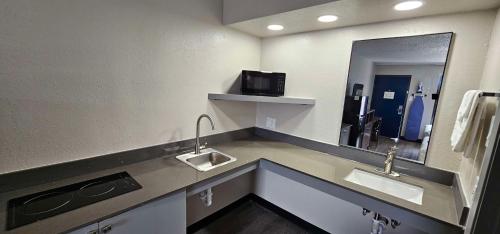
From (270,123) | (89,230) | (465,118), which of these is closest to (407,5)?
(465,118)

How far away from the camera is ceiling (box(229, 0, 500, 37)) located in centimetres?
121

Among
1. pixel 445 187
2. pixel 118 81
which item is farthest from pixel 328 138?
pixel 118 81

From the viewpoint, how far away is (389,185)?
151 cm

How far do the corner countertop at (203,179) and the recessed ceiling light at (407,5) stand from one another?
3.74 feet

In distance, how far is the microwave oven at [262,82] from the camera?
2.08 meters

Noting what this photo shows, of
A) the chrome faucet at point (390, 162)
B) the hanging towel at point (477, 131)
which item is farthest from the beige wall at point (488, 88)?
the chrome faucet at point (390, 162)

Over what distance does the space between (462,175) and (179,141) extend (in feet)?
6.46

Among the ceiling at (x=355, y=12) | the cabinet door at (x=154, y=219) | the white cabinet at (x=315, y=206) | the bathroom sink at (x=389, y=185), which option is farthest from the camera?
the white cabinet at (x=315, y=206)

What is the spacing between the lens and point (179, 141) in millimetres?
1804

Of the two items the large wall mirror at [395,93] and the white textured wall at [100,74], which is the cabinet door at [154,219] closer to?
the white textured wall at [100,74]

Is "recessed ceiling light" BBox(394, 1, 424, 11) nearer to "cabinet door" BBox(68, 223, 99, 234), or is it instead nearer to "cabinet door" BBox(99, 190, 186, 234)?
"cabinet door" BBox(99, 190, 186, 234)

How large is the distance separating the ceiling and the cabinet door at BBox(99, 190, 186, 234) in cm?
145

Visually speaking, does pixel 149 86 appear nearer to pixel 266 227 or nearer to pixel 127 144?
pixel 127 144

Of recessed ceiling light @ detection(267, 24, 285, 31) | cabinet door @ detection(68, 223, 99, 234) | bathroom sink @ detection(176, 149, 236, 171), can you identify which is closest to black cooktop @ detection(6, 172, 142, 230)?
cabinet door @ detection(68, 223, 99, 234)
